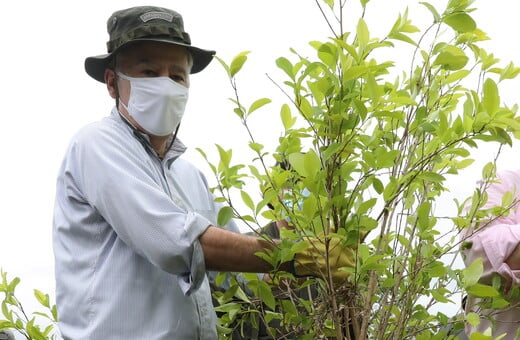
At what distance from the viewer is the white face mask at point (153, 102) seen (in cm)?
229

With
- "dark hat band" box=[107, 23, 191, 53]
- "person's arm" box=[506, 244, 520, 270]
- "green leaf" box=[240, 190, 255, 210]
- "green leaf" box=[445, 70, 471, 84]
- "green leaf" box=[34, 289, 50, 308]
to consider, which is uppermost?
"dark hat band" box=[107, 23, 191, 53]

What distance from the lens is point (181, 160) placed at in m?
2.66

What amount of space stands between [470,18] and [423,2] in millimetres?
135

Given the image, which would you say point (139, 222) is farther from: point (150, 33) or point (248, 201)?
point (150, 33)

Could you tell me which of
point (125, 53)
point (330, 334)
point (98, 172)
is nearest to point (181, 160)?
point (125, 53)

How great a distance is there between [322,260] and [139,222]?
49 cm

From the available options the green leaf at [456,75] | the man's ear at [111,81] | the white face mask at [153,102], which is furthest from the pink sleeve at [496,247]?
the man's ear at [111,81]

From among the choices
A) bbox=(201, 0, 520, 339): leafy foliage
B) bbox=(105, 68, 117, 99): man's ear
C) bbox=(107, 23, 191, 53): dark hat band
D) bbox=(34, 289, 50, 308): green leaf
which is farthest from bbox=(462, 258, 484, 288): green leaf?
bbox=(34, 289, 50, 308): green leaf

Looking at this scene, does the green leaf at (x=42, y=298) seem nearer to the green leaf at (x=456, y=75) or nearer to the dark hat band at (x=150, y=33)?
the dark hat band at (x=150, y=33)

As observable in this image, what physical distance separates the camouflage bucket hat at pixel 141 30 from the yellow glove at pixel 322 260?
84 cm

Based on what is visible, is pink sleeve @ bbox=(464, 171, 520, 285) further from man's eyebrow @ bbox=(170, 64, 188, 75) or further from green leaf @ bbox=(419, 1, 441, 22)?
man's eyebrow @ bbox=(170, 64, 188, 75)

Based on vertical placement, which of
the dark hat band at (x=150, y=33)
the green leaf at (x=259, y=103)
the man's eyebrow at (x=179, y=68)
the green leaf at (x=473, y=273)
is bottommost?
the green leaf at (x=473, y=273)

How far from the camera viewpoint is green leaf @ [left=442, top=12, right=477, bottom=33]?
1800 millimetres

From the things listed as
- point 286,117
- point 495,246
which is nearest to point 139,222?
point 286,117
